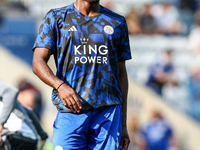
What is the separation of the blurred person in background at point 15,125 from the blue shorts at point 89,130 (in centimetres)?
92

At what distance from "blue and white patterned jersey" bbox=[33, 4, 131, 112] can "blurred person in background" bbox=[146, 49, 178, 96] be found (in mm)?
6677

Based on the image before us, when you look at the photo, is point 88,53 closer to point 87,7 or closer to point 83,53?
point 83,53

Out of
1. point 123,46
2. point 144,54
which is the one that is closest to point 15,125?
point 123,46

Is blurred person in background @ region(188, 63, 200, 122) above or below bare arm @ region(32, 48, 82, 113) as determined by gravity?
below

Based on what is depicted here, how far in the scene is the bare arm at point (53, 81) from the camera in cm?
239

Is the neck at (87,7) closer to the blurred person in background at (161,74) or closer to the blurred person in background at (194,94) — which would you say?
the blurred person in background at (161,74)

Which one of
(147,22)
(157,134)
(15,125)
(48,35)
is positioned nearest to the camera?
(48,35)

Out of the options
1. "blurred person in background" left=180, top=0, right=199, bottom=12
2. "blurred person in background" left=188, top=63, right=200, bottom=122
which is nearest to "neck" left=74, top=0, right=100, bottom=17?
"blurred person in background" left=188, top=63, right=200, bottom=122

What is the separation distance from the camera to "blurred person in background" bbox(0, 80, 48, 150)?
3.35 m

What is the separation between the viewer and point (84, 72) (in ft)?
8.53

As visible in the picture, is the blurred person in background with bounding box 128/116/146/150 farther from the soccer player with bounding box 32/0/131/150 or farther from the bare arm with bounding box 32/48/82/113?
the bare arm with bounding box 32/48/82/113

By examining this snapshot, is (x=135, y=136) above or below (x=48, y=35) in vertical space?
below

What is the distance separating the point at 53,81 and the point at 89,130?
0.50 metres

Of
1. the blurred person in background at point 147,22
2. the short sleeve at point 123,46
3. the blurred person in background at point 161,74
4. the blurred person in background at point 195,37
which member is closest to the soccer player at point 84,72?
the short sleeve at point 123,46
